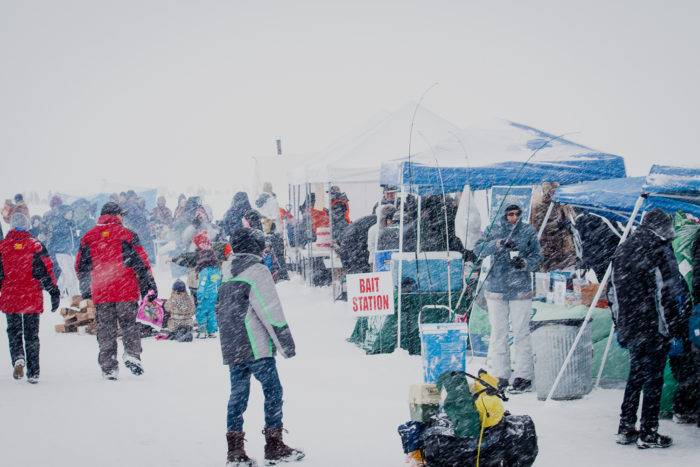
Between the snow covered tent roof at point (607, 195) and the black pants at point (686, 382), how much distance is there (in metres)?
1.48

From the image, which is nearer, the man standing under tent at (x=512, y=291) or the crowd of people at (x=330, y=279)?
the crowd of people at (x=330, y=279)

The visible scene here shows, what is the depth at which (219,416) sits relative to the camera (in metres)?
8.04

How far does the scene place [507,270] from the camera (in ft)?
28.6

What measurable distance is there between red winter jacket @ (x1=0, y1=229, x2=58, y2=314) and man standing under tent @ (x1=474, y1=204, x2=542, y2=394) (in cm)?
533

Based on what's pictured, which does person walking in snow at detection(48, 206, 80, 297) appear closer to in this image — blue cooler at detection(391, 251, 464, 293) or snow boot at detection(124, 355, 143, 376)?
snow boot at detection(124, 355, 143, 376)

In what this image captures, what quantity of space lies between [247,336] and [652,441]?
3.29m

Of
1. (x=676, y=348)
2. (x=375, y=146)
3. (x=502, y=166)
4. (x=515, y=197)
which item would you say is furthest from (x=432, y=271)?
(x=375, y=146)

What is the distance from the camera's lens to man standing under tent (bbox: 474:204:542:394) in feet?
28.4

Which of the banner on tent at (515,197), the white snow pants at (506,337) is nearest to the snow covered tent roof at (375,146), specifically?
the banner on tent at (515,197)

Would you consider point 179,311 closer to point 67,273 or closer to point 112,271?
point 112,271

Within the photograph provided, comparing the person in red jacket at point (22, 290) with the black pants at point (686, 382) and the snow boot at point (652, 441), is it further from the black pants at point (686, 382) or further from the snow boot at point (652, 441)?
the black pants at point (686, 382)

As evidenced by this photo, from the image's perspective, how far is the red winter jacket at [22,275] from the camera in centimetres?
967

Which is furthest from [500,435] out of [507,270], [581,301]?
[581,301]

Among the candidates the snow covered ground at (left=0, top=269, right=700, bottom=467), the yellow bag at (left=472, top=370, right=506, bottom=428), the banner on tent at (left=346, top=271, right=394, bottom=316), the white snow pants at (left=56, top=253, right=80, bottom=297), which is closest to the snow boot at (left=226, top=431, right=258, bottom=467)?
the snow covered ground at (left=0, top=269, right=700, bottom=467)
